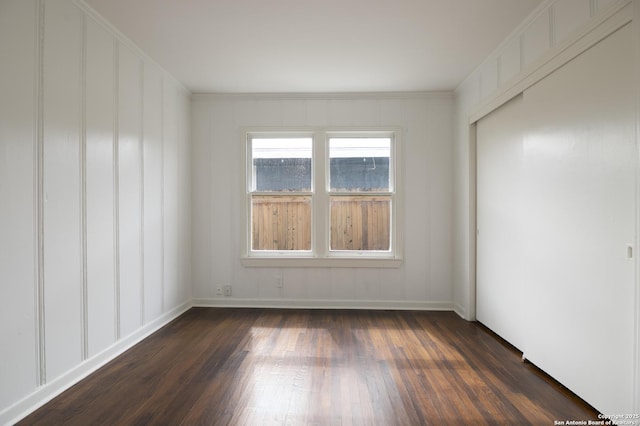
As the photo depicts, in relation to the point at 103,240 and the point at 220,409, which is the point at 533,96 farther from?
the point at 103,240

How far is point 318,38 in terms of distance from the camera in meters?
2.82

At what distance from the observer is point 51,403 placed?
6.70ft

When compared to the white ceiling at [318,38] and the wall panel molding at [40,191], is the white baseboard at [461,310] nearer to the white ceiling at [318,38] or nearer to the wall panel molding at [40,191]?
the white ceiling at [318,38]

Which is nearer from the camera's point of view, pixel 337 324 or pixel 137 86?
pixel 137 86

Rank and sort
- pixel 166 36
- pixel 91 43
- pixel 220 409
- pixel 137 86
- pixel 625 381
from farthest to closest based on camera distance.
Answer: pixel 137 86, pixel 166 36, pixel 91 43, pixel 220 409, pixel 625 381

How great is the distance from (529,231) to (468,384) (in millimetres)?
1231

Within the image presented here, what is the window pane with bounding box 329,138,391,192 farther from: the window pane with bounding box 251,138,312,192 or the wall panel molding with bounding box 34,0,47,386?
the wall panel molding with bounding box 34,0,47,386

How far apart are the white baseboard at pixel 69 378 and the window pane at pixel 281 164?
1.97 m

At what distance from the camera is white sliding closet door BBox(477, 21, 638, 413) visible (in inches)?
69.1

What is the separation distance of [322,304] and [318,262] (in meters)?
0.52

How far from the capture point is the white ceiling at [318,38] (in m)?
2.40

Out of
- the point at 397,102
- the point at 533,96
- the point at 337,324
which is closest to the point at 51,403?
the point at 337,324

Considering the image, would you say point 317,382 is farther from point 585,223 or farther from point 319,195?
point 319,195

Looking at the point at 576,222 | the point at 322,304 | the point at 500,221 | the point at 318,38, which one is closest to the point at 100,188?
the point at 318,38
